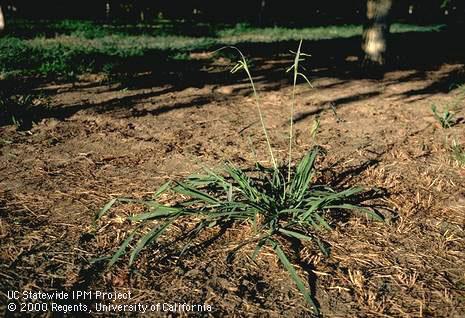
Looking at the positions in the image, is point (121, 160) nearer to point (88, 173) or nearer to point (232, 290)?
point (88, 173)

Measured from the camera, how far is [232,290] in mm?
1873

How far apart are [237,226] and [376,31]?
509 cm

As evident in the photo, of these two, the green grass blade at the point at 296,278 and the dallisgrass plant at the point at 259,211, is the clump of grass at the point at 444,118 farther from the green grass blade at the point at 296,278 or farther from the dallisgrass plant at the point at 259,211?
the green grass blade at the point at 296,278

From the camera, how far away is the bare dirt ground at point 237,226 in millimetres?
1867

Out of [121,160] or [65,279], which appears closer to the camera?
[65,279]

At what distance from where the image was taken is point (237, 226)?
2371 mm

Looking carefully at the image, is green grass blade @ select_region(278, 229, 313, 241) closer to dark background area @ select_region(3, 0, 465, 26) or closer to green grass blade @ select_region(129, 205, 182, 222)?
green grass blade @ select_region(129, 205, 182, 222)

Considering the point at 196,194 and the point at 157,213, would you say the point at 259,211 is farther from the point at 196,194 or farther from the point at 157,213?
the point at 157,213

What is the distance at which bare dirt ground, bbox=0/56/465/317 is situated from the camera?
6.13ft

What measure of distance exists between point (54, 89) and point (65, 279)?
426cm

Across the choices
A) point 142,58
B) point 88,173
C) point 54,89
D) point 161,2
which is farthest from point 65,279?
point 161,2

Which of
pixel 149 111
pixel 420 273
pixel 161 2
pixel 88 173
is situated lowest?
pixel 420 273

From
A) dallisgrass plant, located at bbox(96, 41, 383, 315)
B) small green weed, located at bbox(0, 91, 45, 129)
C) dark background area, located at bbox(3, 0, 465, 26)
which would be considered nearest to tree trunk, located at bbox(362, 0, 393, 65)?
dallisgrass plant, located at bbox(96, 41, 383, 315)

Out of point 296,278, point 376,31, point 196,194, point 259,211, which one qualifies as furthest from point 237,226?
→ point 376,31
